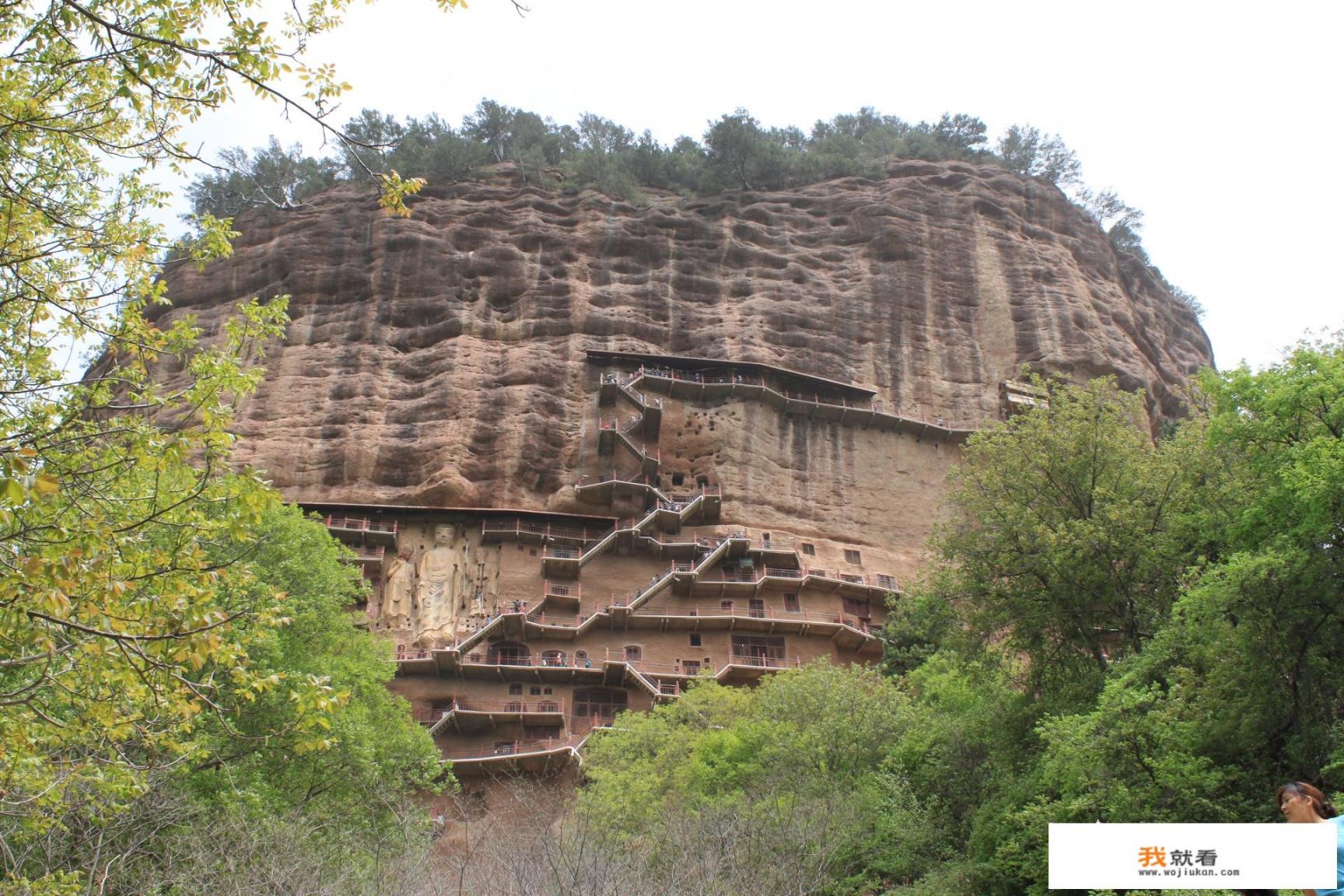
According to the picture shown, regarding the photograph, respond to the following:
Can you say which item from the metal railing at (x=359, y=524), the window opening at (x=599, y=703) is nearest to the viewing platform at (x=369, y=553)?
the metal railing at (x=359, y=524)

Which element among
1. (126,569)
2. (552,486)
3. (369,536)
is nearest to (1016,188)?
(552,486)

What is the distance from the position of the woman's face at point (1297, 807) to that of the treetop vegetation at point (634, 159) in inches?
1834

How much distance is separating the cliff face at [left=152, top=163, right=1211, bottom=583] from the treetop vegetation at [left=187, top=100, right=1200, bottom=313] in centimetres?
213

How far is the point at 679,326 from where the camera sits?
44688 millimetres

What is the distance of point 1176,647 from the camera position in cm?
1538

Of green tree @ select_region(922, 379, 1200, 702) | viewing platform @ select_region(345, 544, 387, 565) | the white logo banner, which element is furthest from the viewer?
viewing platform @ select_region(345, 544, 387, 565)

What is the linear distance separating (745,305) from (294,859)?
111 ft

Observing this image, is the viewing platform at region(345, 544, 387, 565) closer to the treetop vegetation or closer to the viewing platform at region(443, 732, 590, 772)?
the viewing platform at region(443, 732, 590, 772)

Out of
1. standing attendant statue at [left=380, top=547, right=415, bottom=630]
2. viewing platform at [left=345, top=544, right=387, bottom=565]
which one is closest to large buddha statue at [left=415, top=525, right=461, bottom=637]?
standing attendant statue at [left=380, top=547, right=415, bottom=630]

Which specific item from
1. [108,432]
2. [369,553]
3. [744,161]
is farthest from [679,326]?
[108,432]

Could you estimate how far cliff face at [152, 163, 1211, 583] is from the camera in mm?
39531

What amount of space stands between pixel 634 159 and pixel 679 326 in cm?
1382

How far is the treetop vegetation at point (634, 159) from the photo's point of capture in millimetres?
51312

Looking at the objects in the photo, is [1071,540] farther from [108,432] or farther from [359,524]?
[359,524]
